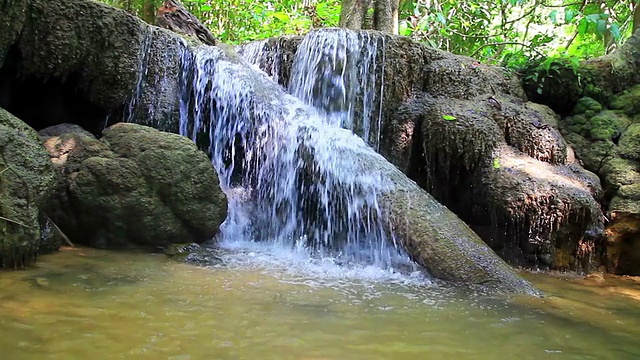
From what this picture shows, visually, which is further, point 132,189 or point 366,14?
point 366,14

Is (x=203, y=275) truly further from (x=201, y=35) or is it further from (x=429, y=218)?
(x=201, y=35)

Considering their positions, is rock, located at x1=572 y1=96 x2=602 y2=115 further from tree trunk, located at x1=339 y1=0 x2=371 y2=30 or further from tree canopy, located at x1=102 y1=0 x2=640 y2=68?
tree trunk, located at x1=339 y1=0 x2=371 y2=30

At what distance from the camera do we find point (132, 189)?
447cm

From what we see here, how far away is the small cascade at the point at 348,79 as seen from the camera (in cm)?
643

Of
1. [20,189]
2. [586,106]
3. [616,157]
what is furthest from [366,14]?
[20,189]

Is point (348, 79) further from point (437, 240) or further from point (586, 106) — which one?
point (586, 106)

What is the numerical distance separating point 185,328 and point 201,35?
25.2ft

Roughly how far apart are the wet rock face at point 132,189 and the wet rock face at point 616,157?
4.26 metres

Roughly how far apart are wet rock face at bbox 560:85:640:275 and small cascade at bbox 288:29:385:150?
8.60 ft

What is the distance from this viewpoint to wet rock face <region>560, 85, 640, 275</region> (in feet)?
18.4

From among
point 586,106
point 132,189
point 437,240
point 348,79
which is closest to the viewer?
point 437,240

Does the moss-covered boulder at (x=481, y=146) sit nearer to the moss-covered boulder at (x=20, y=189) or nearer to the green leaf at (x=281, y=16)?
the moss-covered boulder at (x=20, y=189)

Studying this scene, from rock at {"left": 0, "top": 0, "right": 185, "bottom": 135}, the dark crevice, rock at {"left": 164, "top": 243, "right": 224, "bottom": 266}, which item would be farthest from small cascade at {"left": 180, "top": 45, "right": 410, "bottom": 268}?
the dark crevice

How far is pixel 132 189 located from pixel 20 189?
100cm
